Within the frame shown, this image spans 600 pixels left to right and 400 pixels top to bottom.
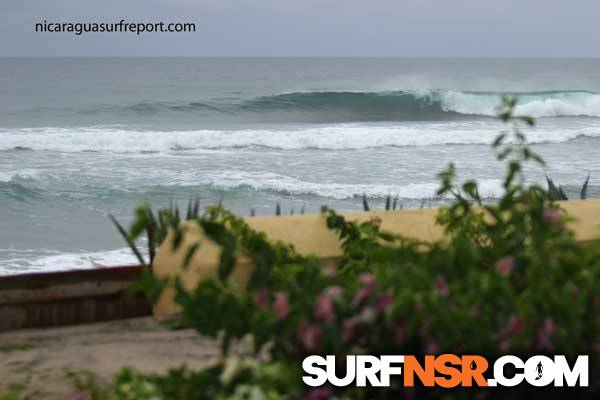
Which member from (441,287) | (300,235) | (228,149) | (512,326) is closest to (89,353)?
(300,235)

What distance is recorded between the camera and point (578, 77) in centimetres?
5700

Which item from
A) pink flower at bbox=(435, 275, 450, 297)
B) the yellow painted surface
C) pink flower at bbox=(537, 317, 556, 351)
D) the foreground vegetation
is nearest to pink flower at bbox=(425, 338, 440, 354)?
the foreground vegetation

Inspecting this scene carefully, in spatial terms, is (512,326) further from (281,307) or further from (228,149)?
(228,149)

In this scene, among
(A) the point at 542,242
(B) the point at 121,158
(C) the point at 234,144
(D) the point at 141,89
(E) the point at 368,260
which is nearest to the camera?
(A) the point at 542,242

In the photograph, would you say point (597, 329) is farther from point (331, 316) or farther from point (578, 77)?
point (578, 77)

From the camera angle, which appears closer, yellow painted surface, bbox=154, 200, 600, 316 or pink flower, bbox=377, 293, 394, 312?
pink flower, bbox=377, 293, 394, 312

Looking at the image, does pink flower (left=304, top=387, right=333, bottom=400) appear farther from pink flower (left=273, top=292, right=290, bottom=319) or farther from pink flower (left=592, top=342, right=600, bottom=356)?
pink flower (left=592, top=342, right=600, bottom=356)

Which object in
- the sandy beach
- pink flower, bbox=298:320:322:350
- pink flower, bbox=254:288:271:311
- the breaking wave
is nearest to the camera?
pink flower, bbox=298:320:322:350

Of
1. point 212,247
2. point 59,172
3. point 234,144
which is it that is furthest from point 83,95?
point 212,247

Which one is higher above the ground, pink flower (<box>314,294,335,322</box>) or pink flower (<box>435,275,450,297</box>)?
pink flower (<box>435,275,450,297</box>)

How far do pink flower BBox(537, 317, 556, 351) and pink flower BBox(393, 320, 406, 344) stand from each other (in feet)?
1.08

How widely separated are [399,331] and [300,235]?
6.19 feet

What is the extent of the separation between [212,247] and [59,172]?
550 inches

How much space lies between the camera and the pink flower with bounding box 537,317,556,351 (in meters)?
2.09
